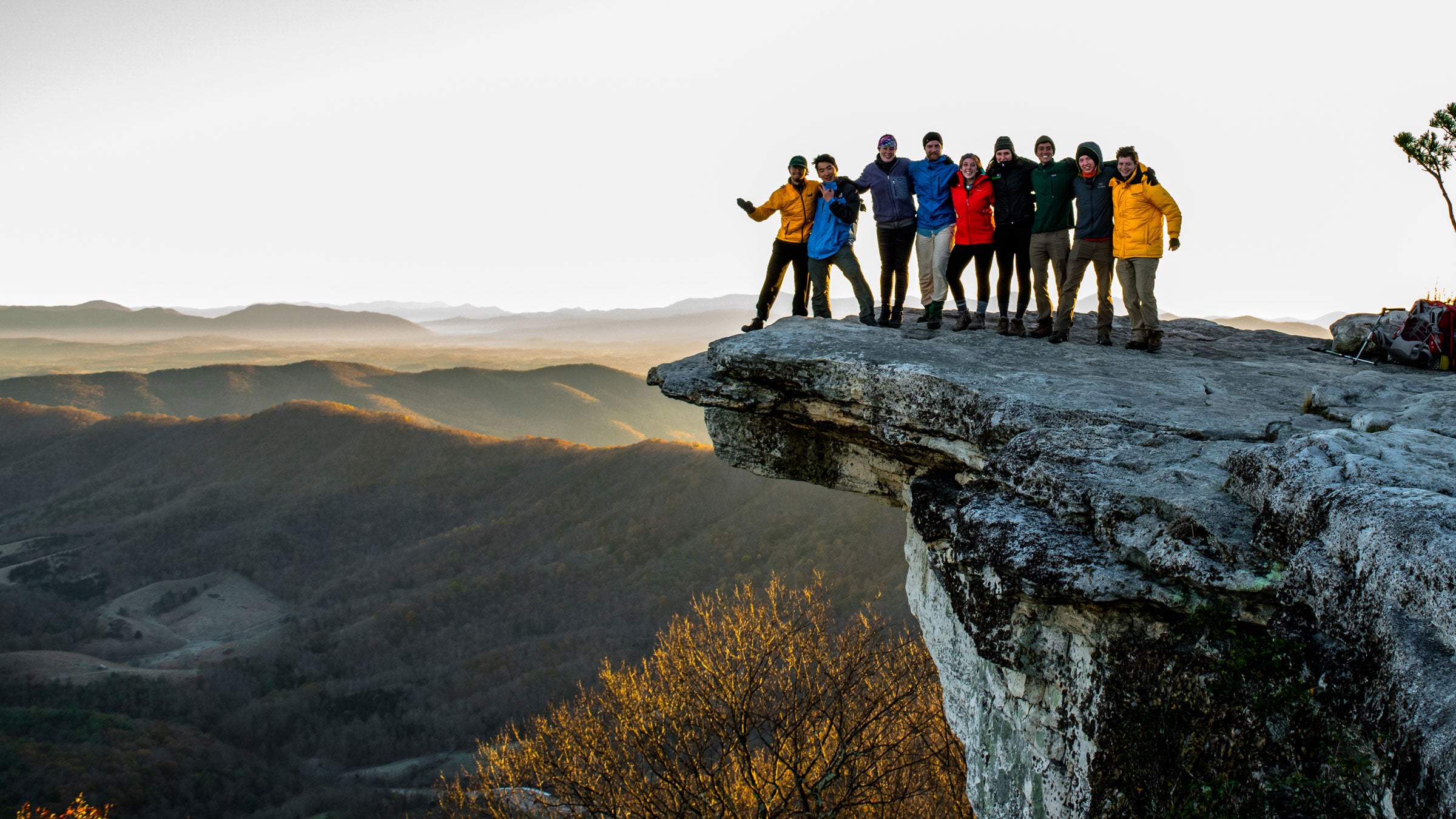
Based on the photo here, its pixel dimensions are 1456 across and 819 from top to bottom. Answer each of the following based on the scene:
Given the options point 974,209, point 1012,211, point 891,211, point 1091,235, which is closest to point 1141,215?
point 1091,235

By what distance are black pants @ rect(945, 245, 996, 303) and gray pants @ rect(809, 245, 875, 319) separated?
1.20m

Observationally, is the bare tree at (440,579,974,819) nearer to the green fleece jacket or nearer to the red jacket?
the red jacket

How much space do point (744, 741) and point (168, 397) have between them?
184769 millimetres

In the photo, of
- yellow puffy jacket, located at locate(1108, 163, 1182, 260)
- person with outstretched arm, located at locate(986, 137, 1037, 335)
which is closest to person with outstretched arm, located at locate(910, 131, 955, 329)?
person with outstretched arm, located at locate(986, 137, 1037, 335)

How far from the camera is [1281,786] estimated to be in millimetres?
5109

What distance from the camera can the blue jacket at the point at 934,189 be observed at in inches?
435

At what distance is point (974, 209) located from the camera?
438 inches

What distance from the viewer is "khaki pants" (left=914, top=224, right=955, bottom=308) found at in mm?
11336

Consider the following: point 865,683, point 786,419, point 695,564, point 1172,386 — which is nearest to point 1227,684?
point 1172,386

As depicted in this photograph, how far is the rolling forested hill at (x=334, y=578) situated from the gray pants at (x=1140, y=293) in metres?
41.0

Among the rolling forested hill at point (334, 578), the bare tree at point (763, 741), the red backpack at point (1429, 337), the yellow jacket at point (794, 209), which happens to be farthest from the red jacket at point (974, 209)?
the rolling forested hill at point (334, 578)

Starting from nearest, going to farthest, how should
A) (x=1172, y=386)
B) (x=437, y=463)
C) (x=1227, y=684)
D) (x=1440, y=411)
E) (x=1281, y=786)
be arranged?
(x=1281, y=786), (x=1227, y=684), (x=1440, y=411), (x=1172, y=386), (x=437, y=463)

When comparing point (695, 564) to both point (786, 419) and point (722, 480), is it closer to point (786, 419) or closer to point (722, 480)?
point (722, 480)

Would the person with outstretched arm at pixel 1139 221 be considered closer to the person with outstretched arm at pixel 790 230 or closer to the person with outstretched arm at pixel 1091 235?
the person with outstretched arm at pixel 1091 235
